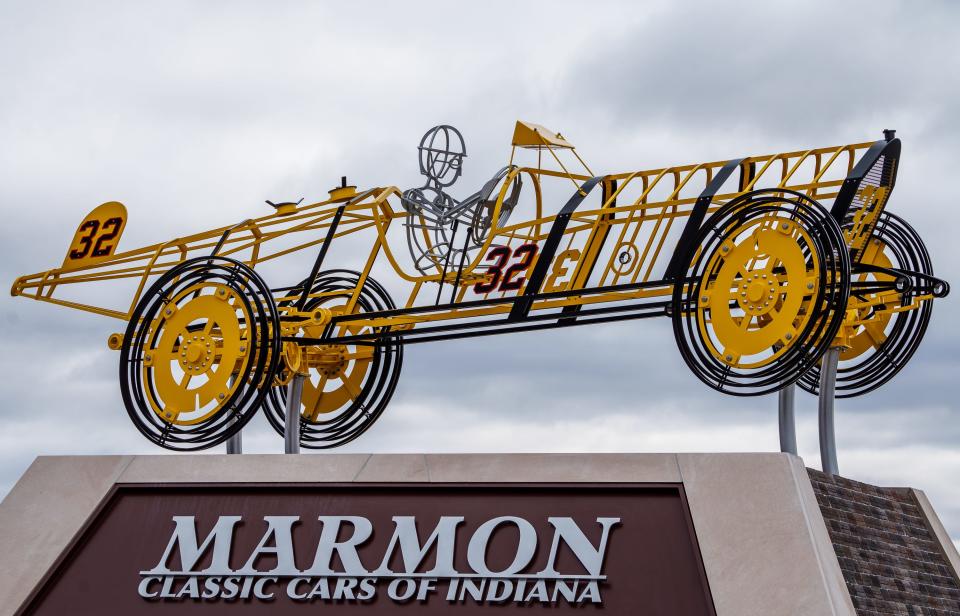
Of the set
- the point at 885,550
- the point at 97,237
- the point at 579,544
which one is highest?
the point at 97,237

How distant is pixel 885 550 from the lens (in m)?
8.27

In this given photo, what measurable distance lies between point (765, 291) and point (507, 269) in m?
1.96

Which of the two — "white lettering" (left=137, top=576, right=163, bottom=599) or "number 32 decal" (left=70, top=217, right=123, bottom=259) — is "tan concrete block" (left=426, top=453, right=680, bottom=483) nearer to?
"white lettering" (left=137, top=576, right=163, bottom=599)

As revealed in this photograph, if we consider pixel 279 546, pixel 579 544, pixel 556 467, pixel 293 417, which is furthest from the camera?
pixel 293 417

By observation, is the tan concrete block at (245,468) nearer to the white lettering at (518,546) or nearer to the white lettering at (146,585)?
the white lettering at (146,585)

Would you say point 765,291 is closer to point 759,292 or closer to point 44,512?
point 759,292

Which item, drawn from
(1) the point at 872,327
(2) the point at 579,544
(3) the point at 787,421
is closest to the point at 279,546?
(2) the point at 579,544

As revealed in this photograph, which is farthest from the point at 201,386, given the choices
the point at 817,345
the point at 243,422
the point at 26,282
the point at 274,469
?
the point at 817,345

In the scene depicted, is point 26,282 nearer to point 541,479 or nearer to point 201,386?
point 201,386

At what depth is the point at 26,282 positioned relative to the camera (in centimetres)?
1063

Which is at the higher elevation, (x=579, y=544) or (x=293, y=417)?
(x=293, y=417)

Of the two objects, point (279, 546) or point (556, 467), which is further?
point (279, 546)

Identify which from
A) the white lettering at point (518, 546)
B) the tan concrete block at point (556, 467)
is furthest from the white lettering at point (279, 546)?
the white lettering at point (518, 546)

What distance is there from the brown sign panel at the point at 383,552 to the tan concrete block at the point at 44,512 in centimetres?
13
